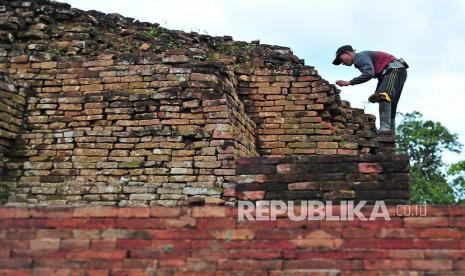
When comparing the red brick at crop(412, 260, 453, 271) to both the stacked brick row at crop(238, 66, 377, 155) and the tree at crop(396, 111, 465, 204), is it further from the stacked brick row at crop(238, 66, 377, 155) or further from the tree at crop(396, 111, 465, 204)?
the tree at crop(396, 111, 465, 204)

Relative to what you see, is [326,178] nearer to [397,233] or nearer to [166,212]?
[397,233]

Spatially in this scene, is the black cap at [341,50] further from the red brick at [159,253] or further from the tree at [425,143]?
the tree at [425,143]

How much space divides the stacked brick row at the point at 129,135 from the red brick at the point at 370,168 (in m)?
2.37

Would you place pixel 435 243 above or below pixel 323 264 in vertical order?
above

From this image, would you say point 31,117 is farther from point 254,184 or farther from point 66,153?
point 254,184

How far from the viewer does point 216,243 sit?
4445 mm

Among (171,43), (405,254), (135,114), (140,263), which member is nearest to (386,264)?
(405,254)

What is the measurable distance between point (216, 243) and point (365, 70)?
373 cm

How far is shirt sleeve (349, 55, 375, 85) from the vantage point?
7453mm

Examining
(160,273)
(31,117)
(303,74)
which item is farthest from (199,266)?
(303,74)

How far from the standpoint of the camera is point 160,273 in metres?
4.43

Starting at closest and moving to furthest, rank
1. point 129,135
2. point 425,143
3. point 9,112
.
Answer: point 129,135, point 9,112, point 425,143

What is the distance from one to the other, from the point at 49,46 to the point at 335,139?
152 inches

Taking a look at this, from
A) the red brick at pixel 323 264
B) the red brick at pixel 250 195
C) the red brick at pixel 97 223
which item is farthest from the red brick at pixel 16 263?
the red brick at pixel 323 264
